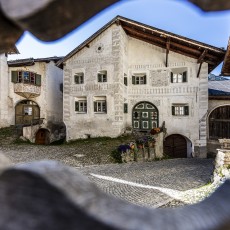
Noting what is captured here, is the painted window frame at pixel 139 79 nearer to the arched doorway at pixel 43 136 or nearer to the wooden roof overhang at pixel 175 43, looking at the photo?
the wooden roof overhang at pixel 175 43

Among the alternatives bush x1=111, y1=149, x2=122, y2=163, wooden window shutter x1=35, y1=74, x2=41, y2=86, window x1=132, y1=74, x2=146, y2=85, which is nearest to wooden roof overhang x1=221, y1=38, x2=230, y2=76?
bush x1=111, y1=149, x2=122, y2=163

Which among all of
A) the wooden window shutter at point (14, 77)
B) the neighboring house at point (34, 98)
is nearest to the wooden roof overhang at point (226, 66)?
the neighboring house at point (34, 98)

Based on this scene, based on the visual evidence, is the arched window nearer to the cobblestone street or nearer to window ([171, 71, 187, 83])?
window ([171, 71, 187, 83])

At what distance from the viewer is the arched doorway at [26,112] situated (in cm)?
2059

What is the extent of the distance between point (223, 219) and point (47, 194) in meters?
0.62

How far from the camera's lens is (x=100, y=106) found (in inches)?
655

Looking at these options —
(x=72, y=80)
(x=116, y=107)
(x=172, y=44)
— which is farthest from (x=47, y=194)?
(x=72, y=80)

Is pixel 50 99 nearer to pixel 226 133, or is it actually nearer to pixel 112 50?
pixel 112 50

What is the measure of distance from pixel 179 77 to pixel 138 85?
3.33 metres

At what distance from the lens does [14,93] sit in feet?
65.5

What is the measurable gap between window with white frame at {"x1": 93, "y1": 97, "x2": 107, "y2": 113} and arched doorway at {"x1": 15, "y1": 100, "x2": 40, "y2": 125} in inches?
287

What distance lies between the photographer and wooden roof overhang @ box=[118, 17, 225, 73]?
14.1m

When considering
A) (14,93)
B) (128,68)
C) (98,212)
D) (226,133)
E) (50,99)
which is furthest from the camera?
(50,99)

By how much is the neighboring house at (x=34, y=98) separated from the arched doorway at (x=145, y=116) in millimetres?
9006
